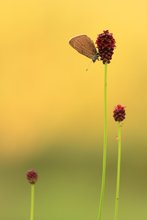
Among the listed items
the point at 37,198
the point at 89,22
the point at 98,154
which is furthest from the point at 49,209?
the point at 89,22

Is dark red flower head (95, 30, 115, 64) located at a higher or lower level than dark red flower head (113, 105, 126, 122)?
higher

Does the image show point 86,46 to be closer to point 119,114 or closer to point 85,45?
point 85,45

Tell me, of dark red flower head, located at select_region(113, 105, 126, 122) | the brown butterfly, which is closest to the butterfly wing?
the brown butterfly

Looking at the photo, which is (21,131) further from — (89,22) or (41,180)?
(89,22)

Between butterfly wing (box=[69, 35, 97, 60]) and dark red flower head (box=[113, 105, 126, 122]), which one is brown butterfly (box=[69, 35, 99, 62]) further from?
dark red flower head (box=[113, 105, 126, 122])

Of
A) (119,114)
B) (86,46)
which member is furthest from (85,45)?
(119,114)
